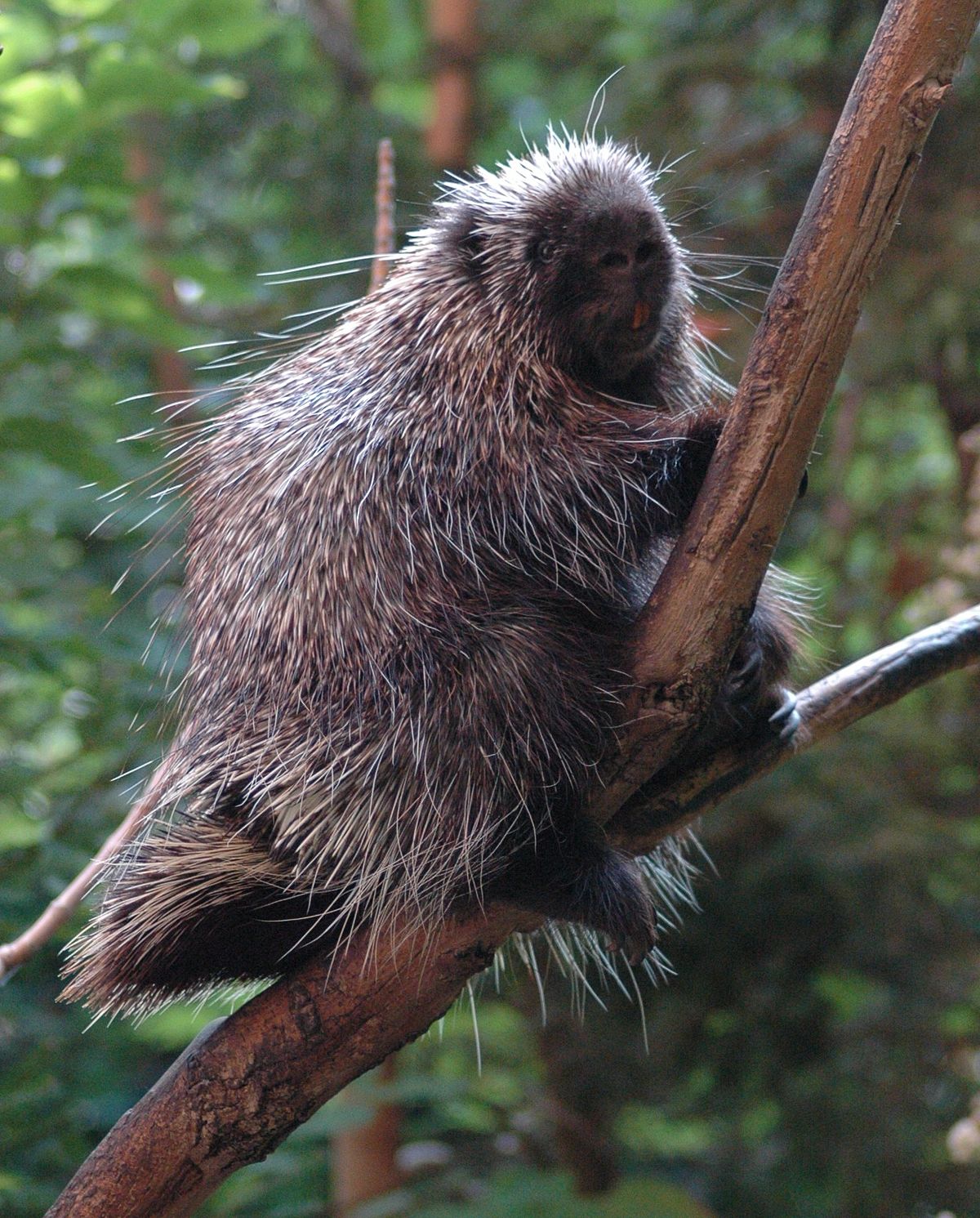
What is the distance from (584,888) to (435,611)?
1.45ft

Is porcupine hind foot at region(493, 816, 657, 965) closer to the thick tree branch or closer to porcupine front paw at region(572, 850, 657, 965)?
porcupine front paw at region(572, 850, 657, 965)

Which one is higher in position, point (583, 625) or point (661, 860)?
point (583, 625)

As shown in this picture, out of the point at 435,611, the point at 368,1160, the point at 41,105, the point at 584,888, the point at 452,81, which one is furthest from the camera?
the point at 452,81

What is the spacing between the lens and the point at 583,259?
1.92m

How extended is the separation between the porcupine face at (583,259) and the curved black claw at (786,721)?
599mm

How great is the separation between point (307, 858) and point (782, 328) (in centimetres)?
95

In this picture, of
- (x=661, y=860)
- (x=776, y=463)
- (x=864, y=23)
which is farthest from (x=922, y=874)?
(x=864, y=23)

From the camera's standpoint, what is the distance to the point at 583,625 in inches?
71.1

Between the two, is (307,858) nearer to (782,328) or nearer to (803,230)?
(782,328)

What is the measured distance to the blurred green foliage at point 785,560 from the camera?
2354 mm

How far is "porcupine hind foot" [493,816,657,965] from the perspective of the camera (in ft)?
5.28

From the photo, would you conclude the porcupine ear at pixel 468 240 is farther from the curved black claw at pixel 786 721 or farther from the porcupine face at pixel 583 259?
the curved black claw at pixel 786 721

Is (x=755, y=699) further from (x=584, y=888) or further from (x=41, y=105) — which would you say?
(x=41, y=105)

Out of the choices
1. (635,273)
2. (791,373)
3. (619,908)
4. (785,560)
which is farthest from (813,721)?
(785,560)
